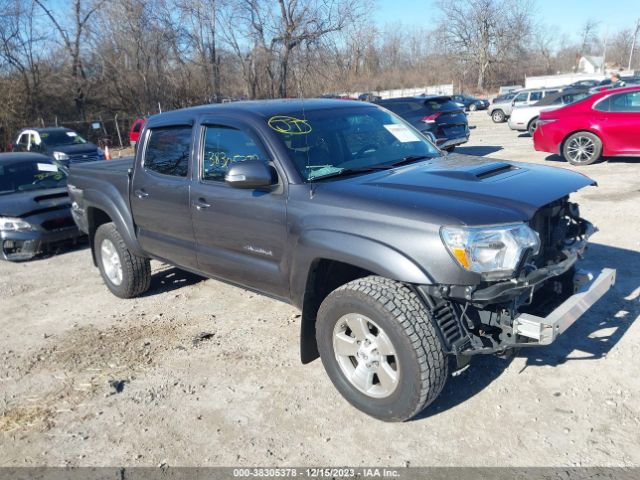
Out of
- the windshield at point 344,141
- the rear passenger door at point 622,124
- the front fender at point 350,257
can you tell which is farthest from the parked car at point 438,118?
the front fender at point 350,257

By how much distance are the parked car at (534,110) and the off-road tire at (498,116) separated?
791 centimetres

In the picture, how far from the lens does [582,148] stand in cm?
1101

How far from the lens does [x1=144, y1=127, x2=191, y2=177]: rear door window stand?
440 cm

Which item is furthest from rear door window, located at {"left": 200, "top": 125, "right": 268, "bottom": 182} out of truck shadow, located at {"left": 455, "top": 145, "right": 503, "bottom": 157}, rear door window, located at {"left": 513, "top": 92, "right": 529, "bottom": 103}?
rear door window, located at {"left": 513, "top": 92, "right": 529, "bottom": 103}

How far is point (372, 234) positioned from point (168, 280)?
3674 millimetres

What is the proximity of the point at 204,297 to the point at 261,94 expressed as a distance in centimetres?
2714

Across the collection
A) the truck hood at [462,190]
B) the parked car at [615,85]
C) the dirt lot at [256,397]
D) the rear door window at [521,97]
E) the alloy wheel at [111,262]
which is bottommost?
the dirt lot at [256,397]

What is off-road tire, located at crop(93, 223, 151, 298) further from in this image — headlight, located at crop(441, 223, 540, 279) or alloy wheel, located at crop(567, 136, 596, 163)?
alloy wheel, located at crop(567, 136, 596, 163)

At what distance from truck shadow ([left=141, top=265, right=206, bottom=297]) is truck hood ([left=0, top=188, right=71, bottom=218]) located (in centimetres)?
247

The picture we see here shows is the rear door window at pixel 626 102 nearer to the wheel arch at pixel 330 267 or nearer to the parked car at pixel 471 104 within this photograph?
the wheel arch at pixel 330 267

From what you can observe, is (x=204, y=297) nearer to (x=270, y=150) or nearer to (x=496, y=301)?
(x=270, y=150)

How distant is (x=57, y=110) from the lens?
26.6 metres

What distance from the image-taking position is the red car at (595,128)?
10.2 m

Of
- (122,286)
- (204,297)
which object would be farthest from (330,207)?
(122,286)
